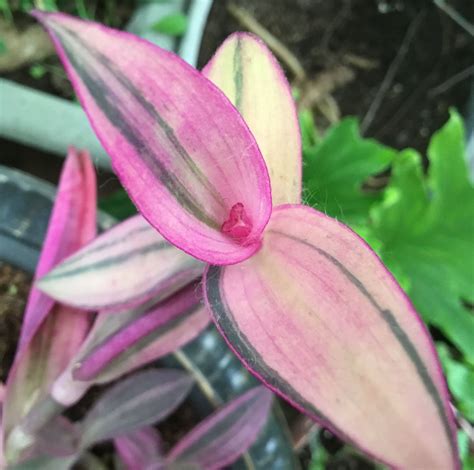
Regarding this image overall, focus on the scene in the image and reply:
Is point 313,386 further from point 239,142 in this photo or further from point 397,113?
point 397,113

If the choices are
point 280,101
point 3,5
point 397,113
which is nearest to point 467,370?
point 397,113

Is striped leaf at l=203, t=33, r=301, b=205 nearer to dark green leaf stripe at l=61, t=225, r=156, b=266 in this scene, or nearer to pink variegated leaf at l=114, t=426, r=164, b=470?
dark green leaf stripe at l=61, t=225, r=156, b=266

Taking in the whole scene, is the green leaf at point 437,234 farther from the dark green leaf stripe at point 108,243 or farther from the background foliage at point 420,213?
the dark green leaf stripe at point 108,243

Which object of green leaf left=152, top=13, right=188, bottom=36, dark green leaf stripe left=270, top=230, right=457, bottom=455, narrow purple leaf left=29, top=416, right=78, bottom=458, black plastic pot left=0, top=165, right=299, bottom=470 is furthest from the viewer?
green leaf left=152, top=13, right=188, bottom=36

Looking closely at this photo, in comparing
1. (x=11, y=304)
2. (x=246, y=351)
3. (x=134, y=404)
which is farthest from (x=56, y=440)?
(x=246, y=351)

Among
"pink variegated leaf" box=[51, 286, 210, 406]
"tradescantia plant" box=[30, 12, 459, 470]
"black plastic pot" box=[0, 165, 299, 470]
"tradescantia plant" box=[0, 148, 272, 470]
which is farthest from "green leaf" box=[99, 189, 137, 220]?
"tradescantia plant" box=[30, 12, 459, 470]

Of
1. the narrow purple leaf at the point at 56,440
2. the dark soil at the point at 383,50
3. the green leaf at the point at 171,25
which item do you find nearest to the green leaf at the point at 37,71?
the green leaf at the point at 171,25

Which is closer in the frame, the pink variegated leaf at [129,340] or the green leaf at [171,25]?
the pink variegated leaf at [129,340]

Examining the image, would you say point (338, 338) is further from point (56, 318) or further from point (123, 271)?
point (56, 318)
